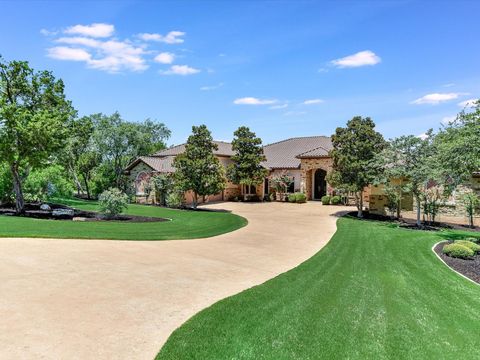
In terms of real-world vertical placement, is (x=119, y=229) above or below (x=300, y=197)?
below

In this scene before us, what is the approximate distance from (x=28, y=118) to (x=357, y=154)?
21.3 meters

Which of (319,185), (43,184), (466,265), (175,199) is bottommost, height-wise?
(466,265)

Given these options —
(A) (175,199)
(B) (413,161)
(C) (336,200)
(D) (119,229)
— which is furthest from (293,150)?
(D) (119,229)

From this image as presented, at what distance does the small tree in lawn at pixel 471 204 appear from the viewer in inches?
836

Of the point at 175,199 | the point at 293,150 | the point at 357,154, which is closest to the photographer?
the point at 357,154

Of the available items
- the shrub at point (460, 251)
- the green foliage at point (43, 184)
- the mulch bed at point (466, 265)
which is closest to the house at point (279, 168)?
the green foliage at point (43, 184)

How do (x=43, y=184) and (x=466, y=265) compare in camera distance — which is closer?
(x=466, y=265)

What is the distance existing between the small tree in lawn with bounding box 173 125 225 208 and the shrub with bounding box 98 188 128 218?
Answer: 7.34m

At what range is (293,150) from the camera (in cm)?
4047

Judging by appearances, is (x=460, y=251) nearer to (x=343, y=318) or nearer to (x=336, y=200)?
(x=343, y=318)

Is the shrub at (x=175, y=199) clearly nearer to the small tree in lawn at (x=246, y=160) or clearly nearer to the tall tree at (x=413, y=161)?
the small tree in lawn at (x=246, y=160)

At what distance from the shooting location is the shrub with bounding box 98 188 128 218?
20.6 m

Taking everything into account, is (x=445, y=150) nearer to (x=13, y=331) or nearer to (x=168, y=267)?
(x=168, y=267)

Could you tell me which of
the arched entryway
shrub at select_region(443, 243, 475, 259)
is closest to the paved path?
shrub at select_region(443, 243, 475, 259)
